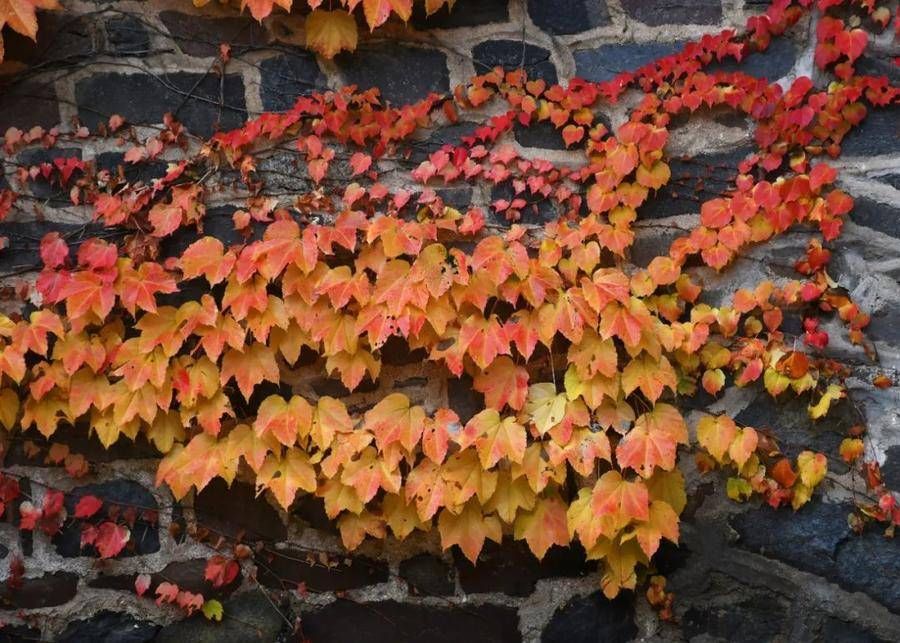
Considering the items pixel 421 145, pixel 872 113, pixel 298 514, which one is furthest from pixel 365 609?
pixel 872 113

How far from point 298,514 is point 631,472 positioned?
0.98m

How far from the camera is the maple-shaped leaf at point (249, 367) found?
7.83ft

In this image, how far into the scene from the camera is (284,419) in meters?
2.41

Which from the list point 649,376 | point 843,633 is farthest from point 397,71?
point 843,633

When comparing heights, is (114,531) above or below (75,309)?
below

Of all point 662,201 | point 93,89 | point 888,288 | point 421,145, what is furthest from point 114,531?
point 888,288

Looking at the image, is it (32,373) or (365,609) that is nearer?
(32,373)

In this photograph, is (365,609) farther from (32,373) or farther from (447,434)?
(32,373)

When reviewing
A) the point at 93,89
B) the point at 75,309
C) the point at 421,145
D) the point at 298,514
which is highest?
the point at 93,89

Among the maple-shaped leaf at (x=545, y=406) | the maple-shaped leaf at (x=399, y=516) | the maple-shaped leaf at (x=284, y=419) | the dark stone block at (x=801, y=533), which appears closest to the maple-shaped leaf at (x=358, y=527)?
the maple-shaped leaf at (x=399, y=516)

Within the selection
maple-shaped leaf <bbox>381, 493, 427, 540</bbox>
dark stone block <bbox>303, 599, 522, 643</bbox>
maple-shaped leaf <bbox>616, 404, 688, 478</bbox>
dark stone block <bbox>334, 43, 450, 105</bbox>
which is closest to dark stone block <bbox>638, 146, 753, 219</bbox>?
maple-shaped leaf <bbox>616, 404, 688, 478</bbox>

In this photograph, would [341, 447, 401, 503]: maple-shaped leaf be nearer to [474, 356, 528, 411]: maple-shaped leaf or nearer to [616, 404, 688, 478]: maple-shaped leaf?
[474, 356, 528, 411]: maple-shaped leaf

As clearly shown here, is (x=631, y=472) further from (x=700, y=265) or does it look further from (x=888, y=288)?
(x=888, y=288)

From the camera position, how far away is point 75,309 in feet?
7.61
